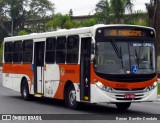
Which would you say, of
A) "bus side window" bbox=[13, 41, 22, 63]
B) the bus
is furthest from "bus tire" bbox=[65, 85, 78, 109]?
"bus side window" bbox=[13, 41, 22, 63]

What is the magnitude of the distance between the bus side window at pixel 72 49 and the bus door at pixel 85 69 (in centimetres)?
44

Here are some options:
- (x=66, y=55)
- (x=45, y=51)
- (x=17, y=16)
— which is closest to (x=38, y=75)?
(x=45, y=51)

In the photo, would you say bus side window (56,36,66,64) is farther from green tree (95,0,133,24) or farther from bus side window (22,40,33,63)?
green tree (95,0,133,24)

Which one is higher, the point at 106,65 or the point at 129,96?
the point at 106,65

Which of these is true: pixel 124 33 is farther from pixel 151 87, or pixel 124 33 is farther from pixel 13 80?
pixel 13 80

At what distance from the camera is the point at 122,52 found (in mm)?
17375

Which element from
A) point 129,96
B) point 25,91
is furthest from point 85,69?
point 25,91

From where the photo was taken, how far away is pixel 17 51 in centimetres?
2505

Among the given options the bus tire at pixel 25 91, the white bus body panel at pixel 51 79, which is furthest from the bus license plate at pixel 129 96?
the bus tire at pixel 25 91

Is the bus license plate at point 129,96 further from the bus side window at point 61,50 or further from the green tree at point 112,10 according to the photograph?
the green tree at point 112,10

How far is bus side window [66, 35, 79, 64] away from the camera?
18703mm

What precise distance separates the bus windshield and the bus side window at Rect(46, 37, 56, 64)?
3831 mm

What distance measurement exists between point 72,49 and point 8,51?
8.16m

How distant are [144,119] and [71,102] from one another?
3994 mm
